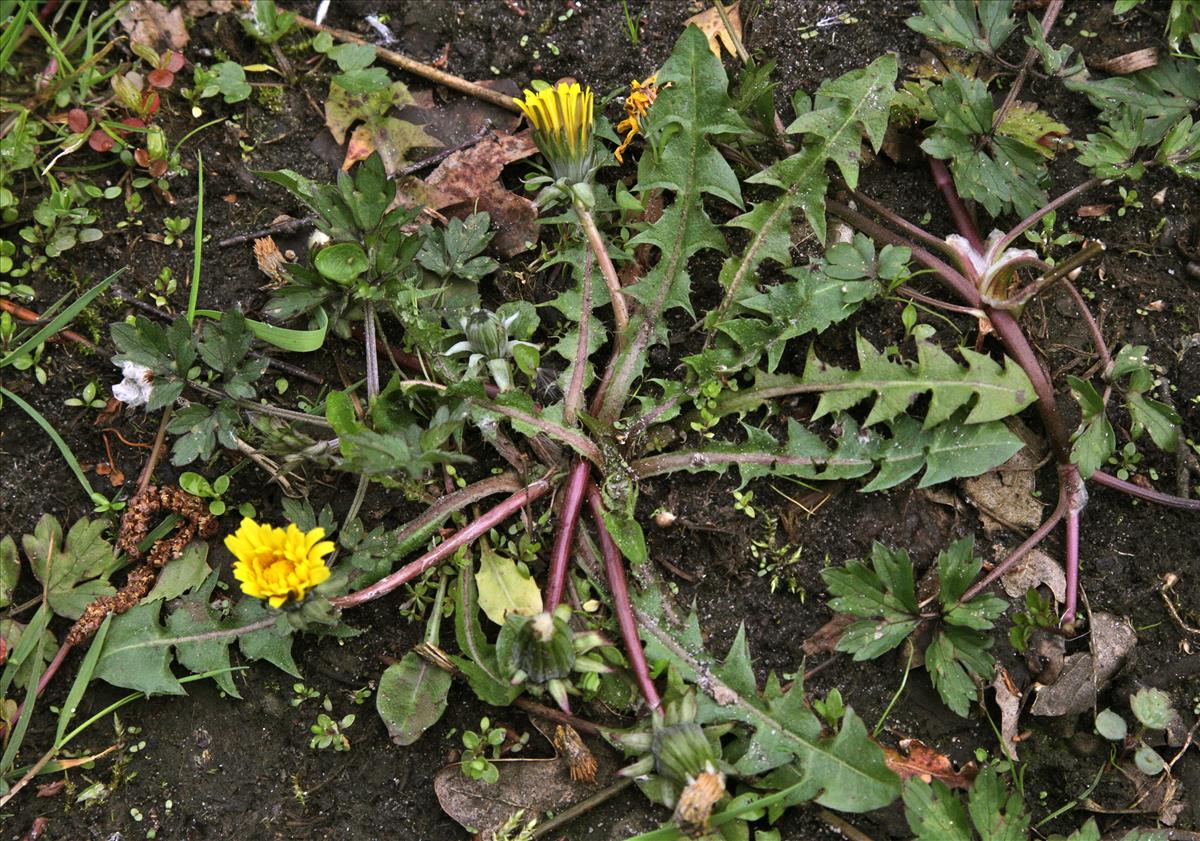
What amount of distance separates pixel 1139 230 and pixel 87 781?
10.9ft

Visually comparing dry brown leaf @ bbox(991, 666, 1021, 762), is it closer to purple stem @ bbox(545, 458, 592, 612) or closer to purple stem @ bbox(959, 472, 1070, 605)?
purple stem @ bbox(959, 472, 1070, 605)

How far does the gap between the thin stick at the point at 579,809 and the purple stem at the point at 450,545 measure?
27.4 inches

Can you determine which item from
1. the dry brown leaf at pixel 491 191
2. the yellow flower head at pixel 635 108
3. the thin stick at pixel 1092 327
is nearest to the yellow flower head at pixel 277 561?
the dry brown leaf at pixel 491 191

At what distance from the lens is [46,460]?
9.18 feet

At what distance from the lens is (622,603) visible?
8.18ft

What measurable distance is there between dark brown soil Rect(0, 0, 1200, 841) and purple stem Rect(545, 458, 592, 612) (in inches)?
8.9

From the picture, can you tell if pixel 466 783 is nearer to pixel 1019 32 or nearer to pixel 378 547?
pixel 378 547

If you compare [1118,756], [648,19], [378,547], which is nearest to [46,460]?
[378,547]

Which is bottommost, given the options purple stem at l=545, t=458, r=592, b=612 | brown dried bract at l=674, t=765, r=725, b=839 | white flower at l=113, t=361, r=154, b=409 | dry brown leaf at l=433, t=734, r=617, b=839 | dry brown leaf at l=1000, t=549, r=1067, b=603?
dry brown leaf at l=433, t=734, r=617, b=839

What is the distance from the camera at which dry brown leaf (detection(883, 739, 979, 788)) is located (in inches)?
97.7

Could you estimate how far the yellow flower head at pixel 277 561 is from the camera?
2287 mm

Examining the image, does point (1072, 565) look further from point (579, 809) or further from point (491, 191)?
point (491, 191)

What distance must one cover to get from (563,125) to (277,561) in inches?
50.6

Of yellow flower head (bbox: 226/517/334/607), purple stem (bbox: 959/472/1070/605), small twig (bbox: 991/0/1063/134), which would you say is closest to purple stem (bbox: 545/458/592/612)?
yellow flower head (bbox: 226/517/334/607)
